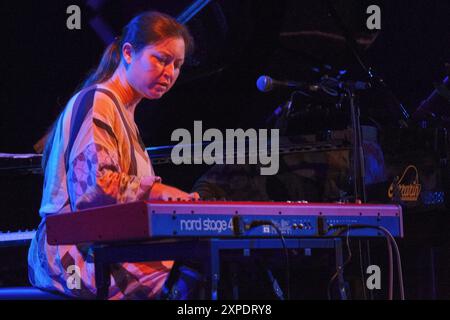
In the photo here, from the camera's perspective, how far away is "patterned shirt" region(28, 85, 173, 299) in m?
2.46

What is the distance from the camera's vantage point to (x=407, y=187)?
A: 3.78 metres

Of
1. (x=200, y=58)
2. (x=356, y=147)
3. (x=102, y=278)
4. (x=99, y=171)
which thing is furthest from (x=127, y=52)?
(x=200, y=58)

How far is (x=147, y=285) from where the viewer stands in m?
2.56

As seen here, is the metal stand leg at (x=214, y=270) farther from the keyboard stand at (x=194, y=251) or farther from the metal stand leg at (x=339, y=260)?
the metal stand leg at (x=339, y=260)

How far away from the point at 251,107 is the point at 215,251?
302 cm

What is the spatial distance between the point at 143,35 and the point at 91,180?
1.96 ft

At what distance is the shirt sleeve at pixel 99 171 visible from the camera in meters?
2.44

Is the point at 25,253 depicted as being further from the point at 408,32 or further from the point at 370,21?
the point at 408,32

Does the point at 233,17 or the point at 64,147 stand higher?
the point at 233,17

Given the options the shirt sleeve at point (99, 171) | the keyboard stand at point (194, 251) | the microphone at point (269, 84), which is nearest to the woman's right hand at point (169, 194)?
the shirt sleeve at point (99, 171)

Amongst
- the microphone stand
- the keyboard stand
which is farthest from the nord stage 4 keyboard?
the microphone stand

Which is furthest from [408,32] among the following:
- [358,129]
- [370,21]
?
[358,129]

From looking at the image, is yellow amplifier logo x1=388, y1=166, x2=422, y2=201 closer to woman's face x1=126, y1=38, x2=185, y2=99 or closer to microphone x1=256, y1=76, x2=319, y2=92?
microphone x1=256, y1=76, x2=319, y2=92

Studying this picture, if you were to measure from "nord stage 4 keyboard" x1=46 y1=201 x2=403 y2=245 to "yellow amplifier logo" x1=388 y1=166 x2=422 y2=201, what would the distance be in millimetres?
1280
